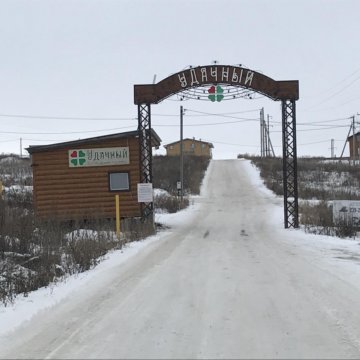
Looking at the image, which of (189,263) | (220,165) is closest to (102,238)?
(189,263)

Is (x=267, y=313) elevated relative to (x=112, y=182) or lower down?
lower down

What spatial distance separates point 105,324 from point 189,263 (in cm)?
529

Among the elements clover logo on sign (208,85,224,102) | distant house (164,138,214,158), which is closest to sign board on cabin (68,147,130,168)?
clover logo on sign (208,85,224,102)

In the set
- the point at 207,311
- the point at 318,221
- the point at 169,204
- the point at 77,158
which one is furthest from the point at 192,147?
the point at 207,311

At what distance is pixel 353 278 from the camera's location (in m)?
9.61

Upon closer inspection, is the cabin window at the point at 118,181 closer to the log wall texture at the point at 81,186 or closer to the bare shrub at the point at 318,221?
the log wall texture at the point at 81,186

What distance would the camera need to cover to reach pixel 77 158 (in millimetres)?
23453

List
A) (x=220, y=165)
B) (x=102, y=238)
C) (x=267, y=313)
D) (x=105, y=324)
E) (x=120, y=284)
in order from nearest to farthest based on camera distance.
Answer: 1. (x=105, y=324)
2. (x=267, y=313)
3. (x=120, y=284)
4. (x=102, y=238)
5. (x=220, y=165)

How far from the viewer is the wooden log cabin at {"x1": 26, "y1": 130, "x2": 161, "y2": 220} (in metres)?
23.2

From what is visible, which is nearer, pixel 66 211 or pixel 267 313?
pixel 267 313

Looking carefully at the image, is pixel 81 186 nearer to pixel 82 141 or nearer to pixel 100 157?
pixel 100 157

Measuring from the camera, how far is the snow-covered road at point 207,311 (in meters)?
5.50

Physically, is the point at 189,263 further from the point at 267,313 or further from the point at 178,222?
the point at 178,222

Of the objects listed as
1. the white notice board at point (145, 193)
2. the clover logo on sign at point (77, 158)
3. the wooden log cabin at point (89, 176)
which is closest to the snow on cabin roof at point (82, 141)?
the wooden log cabin at point (89, 176)
